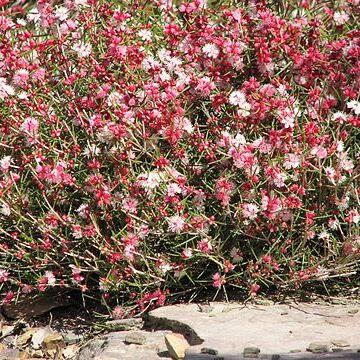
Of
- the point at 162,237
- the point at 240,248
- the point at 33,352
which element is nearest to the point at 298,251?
the point at 240,248

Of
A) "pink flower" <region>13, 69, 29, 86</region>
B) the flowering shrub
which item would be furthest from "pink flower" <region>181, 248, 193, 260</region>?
"pink flower" <region>13, 69, 29, 86</region>

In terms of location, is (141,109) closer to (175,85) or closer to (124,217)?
(175,85)

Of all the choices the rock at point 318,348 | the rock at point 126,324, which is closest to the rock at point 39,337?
the rock at point 126,324

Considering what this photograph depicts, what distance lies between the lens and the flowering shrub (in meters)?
4.43

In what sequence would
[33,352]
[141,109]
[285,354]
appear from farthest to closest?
[33,352] < [141,109] < [285,354]

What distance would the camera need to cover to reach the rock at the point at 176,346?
407cm

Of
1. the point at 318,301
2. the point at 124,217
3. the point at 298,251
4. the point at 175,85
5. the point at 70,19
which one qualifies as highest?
the point at 70,19

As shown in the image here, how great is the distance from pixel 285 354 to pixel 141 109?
4.55ft

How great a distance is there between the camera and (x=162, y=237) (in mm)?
4602

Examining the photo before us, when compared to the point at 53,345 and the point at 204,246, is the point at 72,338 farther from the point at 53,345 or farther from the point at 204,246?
the point at 204,246

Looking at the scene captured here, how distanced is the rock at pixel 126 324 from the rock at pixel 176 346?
45cm

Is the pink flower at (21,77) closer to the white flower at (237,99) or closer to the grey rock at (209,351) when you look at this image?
the white flower at (237,99)

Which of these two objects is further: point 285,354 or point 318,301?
point 318,301

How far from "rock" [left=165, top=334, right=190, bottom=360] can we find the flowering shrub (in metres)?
0.46
